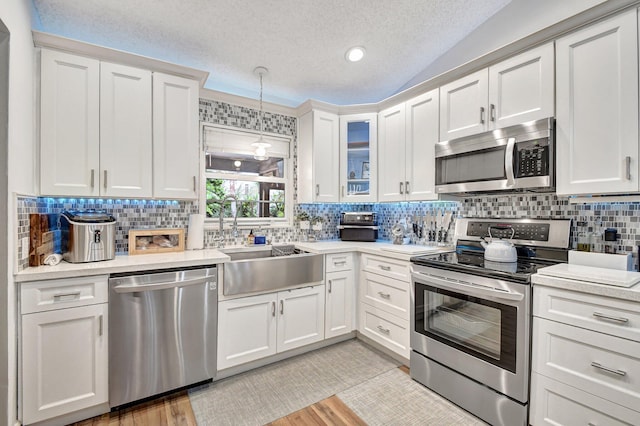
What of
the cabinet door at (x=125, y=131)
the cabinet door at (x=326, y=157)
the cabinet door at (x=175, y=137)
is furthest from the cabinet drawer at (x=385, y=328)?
the cabinet door at (x=125, y=131)

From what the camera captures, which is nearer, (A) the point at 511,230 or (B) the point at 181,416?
(B) the point at 181,416

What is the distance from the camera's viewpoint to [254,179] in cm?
318

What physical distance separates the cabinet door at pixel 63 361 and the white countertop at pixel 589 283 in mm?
2551

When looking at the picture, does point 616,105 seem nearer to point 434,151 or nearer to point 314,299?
point 434,151

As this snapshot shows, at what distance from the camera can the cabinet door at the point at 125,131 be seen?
2.09 metres

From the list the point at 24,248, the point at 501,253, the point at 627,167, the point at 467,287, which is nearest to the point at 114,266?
the point at 24,248

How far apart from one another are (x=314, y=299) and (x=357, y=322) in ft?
1.88

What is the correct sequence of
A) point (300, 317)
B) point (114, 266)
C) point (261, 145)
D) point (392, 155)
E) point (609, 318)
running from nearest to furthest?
1. point (609, 318)
2. point (114, 266)
3. point (300, 317)
4. point (261, 145)
5. point (392, 155)

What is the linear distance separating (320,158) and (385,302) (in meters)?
1.58

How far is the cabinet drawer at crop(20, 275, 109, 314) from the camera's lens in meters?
1.60

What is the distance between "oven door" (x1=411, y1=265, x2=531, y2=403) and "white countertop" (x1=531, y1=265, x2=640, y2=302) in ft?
0.33

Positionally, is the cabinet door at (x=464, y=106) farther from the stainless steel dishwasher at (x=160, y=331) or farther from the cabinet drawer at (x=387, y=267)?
the stainless steel dishwasher at (x=160, y=331)

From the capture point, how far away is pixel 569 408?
1479 millimetres

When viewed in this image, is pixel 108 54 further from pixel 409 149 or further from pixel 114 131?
pixel 409 149
